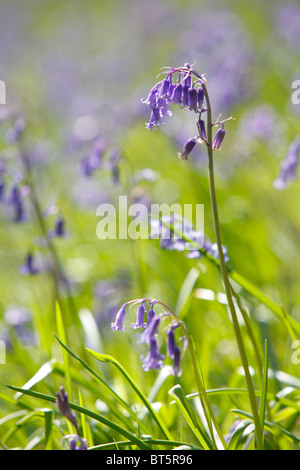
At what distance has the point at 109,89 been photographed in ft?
45.4

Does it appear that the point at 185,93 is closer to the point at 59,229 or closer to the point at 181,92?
the point at 181,92

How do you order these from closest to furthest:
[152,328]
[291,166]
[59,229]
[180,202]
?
[152,328], [291,166], [59,229], [180,202]

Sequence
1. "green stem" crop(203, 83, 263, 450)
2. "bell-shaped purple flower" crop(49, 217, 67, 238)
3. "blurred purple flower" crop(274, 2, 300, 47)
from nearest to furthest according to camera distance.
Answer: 1. "green stem" crop(203, 83, 263, 450)
2. "bell-shaped purple flower" crop(49, 217, 67, 238)
3. "blurred purple flower" crop(274, 2, 300, 47)

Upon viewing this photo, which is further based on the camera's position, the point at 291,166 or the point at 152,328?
the point at 291,166

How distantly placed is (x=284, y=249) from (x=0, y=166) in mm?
2565

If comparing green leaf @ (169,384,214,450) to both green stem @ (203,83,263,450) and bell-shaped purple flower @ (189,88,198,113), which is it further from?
bell-shaped purple flower @ (189,88,198,113)

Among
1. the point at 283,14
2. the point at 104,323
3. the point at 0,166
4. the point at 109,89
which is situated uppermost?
the point at 109,89

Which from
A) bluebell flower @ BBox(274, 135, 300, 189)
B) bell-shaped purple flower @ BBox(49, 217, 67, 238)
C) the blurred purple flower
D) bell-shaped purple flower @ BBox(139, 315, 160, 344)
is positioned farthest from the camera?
the blurred purple flower

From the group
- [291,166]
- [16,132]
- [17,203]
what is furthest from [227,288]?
[16,132]

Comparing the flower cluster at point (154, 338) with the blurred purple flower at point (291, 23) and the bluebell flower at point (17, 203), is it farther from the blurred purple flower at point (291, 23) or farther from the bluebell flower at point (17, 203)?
the blurred purple flower at point (291, 23)

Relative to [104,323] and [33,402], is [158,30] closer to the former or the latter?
[104,323]

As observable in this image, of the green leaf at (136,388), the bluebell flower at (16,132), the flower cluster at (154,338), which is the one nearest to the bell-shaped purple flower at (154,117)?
the flower cluster at (154,338)

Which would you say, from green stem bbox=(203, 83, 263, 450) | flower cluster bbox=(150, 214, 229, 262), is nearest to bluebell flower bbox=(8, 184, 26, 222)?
flower cluster bbox=(150, 214, 229, 262)
